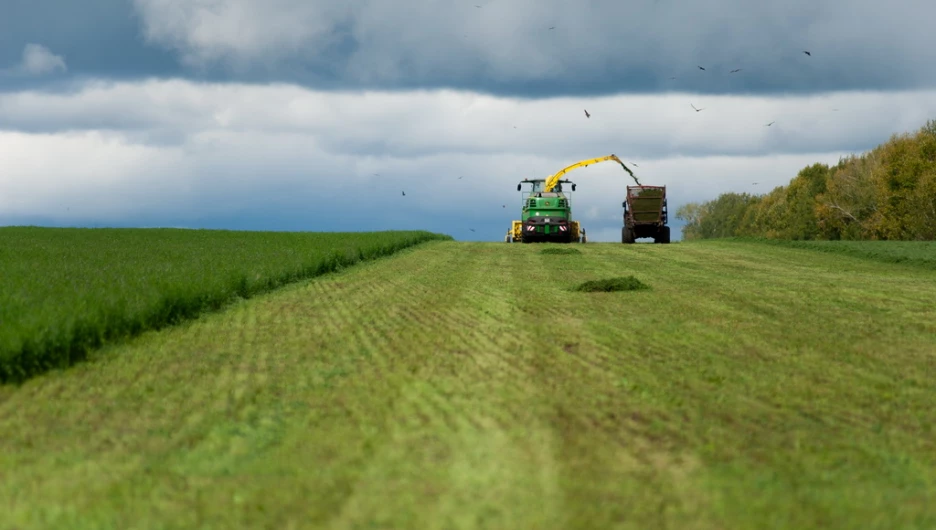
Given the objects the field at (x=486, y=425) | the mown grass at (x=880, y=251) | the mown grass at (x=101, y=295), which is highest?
the mown grass at (x=101, y=295)

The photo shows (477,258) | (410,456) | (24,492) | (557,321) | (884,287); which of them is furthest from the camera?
(477,258)

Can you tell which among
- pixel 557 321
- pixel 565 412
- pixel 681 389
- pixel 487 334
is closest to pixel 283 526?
pixel 565 412

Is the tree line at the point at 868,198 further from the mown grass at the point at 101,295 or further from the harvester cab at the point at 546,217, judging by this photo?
the mown grass at the point at 101,295

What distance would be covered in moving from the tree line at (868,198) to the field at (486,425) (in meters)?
65.4

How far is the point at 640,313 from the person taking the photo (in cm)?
1400

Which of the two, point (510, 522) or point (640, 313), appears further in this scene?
point (640, 313)

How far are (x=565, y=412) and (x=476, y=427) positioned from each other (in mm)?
863

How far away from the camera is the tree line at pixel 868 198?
237 feet

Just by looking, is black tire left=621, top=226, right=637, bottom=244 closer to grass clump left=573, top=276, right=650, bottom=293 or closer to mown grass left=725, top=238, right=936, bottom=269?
mown grass left=725, top=238, right=936, bottom=269

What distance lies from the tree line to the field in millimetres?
65410

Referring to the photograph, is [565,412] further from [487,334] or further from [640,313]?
[640,313]

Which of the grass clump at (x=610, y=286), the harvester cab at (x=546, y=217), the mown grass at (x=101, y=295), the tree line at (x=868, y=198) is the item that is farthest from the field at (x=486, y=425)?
the tree line at (x=868, y=198)

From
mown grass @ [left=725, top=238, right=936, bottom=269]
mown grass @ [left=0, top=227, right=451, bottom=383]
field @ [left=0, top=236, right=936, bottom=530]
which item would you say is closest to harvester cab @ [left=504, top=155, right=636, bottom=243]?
mown grass @ [left=725, top=238, right=936, bottom=269]

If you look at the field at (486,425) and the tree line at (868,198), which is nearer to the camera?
the field at (486,425)
